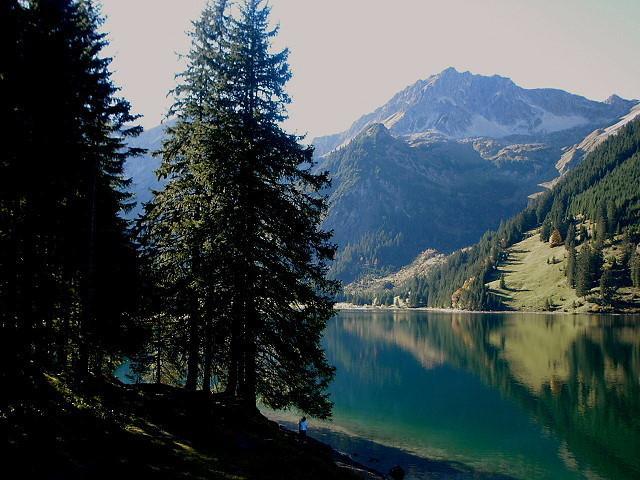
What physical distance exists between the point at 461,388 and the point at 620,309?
430 feet

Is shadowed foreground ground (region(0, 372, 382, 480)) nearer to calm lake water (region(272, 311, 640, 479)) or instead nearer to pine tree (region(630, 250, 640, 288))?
calm lake water (region(272, 311, 640, 479))

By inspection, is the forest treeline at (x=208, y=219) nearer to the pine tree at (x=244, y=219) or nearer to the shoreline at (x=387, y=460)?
the pine tree at (x=244, y=219)

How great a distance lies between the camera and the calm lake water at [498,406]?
125 feet

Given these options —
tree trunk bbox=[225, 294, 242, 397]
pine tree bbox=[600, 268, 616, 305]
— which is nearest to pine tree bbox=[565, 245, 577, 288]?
pine tree bbox=[600, 268, 616, 305]

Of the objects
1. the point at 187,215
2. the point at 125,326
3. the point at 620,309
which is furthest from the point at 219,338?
the point at 620,309

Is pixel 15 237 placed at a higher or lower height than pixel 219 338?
higher

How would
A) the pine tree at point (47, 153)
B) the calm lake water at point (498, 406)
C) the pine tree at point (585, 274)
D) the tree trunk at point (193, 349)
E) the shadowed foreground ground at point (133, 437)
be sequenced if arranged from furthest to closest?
1. the pine tree at point (585, 274)
2. the calm lake water at point (498, 406)
3. the tree trunk at point (193, 349)
4. the pine tree at point (47, 153)
5. the shadowed foreground ground at point (133, 437)

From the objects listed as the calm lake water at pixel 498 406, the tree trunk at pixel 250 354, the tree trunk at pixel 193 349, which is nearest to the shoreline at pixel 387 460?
the calm lake water at pixel 498 406

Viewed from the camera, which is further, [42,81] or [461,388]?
[461,388]

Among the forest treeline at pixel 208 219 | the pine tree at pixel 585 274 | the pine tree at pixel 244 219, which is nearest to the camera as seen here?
the forest treeline at pixel 208 219

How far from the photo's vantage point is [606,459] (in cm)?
3734

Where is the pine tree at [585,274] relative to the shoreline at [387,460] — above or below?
above

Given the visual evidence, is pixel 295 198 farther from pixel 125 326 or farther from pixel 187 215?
pixel 125 326

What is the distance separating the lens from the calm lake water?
37969 mm
